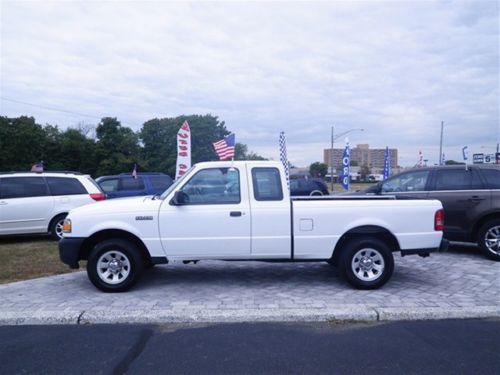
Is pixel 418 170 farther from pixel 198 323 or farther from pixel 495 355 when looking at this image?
pixel 198 323

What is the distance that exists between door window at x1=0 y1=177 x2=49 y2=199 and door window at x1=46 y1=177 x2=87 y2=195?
167 mm

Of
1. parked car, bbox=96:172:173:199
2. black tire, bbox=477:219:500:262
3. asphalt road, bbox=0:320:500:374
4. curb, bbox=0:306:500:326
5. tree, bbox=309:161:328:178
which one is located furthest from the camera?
tree, bbox=309:161:328:178

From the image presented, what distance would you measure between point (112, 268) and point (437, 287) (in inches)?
193

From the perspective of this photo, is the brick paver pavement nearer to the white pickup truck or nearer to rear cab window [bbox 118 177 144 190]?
the white pickup truck

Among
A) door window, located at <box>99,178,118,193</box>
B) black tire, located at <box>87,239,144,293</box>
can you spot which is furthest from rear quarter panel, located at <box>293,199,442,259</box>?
door window, located at <box>99,178,118,193</box>

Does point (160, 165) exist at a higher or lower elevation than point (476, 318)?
higher

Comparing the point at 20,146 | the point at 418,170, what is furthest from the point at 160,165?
the point at 418,170

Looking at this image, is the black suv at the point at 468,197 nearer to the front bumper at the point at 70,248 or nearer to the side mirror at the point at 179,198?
the side mirror at the point at 179,198

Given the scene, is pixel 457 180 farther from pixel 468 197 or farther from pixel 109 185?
pixel 109 185

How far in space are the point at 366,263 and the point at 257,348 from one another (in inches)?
98.6

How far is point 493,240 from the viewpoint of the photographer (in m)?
7.90

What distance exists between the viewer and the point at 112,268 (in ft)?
19.3

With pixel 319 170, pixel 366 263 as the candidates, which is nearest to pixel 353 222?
pixel 366 263

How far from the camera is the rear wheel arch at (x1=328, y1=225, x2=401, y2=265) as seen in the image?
5906 millimetres
